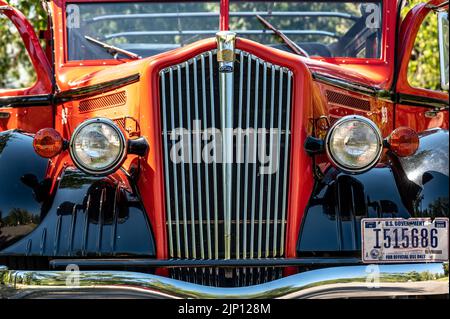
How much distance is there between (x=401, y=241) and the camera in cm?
397

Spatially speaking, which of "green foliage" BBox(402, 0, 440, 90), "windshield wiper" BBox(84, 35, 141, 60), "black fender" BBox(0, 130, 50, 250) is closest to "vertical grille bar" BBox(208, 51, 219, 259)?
"black fender" BBox(0, 130, 50, 250)

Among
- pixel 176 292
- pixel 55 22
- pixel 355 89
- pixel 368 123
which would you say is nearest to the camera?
pixel 176 292

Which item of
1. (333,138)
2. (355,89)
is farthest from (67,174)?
(355,89)

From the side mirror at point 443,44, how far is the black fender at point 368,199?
87 centimetres

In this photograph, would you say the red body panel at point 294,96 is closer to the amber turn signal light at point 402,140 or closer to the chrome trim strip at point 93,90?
the chrome trim strip at point 93,90

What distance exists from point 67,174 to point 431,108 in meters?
2.56

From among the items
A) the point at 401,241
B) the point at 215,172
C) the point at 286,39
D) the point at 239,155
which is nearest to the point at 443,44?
the point at 286,39

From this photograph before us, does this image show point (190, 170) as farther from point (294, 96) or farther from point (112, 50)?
point (112, 50)

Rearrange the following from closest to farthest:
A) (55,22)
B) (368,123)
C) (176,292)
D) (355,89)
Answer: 1. (176,292)
2. (368,123)
3. (355,89)
4. (55,22)

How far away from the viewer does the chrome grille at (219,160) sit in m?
4.06

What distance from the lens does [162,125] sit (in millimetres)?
4148

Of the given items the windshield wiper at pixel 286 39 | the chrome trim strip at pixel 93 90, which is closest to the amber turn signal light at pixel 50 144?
the chrome trim strip at pixel 93 90

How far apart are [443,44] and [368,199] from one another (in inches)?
59.4
